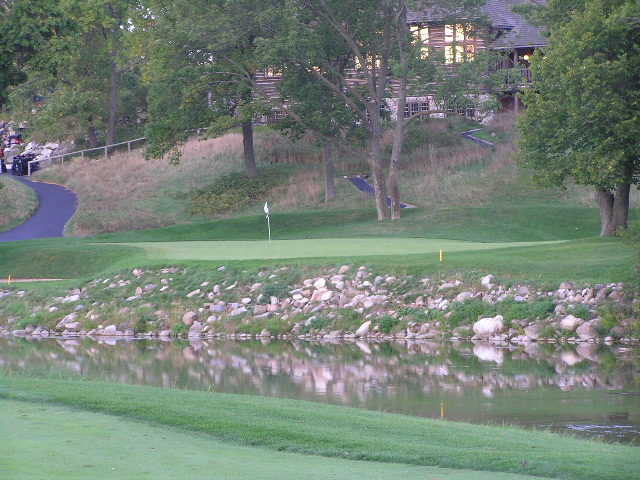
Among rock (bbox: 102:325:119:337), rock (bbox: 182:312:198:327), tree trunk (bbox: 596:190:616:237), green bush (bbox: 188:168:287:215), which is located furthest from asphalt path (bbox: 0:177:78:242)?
tree trunk (bbox: 596:190:616:237)

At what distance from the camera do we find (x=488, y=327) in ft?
75.6

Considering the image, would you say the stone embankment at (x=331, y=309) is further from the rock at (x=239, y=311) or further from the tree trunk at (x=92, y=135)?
the tree trunk at (x=92, y=135)

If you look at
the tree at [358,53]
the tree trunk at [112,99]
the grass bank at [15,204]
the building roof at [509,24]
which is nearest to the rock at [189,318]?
the tree at [358,53]

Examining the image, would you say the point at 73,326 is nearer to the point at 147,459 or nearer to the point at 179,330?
the point at 179,330

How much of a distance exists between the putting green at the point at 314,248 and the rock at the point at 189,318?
10.4 feet

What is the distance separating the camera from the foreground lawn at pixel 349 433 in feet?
29.1

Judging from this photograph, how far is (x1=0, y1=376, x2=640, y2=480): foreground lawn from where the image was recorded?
349 inches

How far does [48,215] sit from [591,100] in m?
32.4

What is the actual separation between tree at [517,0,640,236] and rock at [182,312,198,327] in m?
11.8

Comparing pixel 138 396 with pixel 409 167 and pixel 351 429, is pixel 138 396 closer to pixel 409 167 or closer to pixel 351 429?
pixel 351 429

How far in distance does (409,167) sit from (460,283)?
2891 cm

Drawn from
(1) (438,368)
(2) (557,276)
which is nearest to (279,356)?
(1) (438,368)

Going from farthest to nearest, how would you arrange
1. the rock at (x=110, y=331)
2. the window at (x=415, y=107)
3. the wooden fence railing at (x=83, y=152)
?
1. the window at (x=415, y=107)
2. the wooden fence railing at (x=83, y=152)
3. the rock at (x=110, y=331)

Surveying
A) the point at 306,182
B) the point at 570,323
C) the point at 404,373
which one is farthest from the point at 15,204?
the point at 404,373
